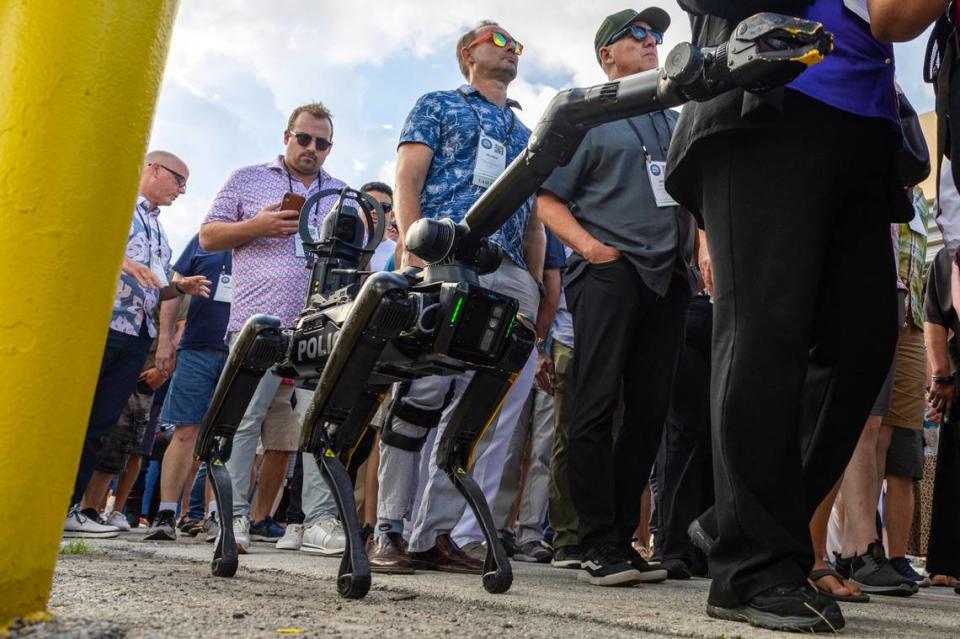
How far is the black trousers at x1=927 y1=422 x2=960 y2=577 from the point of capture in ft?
13.7

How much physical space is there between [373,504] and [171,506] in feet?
3.92

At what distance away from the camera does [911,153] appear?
2.26 meters

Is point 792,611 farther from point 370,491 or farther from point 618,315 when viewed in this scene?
point 370,491

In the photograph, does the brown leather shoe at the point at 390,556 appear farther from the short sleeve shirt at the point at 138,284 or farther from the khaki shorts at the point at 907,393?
the khaki shorts at the point at 907,393

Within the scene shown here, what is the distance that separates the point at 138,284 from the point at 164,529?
144 cm

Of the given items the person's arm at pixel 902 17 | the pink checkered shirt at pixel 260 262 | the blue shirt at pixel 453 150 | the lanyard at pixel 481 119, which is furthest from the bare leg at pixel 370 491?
the person's arm at pixel 902 17

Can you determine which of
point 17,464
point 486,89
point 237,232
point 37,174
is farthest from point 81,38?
point 237,232

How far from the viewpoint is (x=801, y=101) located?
198cm

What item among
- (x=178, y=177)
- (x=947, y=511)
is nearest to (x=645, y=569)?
(x=947, y=511)

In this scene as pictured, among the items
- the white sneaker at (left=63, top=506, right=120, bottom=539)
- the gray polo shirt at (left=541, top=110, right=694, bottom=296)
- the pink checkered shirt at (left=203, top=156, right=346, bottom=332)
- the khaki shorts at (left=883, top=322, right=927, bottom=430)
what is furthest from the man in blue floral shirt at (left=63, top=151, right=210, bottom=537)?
the khaki shorts at (left=883, top=322, right=927, bottom=430)

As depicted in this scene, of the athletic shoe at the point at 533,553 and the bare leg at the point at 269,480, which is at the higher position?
the bare leg at the point at 269,480

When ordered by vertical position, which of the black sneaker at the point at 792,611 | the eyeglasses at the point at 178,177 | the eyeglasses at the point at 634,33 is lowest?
the black sneaker at the point at 792,611

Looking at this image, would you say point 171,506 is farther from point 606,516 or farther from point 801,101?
point 801,101

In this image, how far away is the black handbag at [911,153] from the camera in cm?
224
